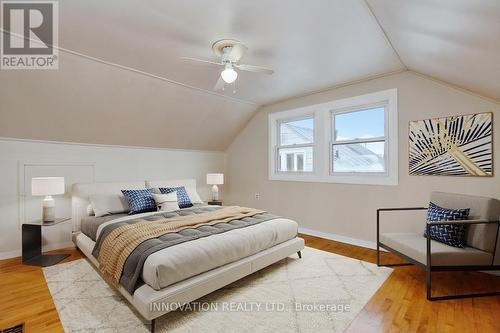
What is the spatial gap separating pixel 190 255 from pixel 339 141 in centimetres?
319

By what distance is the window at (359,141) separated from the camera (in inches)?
149

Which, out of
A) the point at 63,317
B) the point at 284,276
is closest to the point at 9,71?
the point at 63,317

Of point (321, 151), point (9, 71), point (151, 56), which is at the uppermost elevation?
point (151, 56)

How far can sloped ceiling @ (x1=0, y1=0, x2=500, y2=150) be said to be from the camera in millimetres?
2006

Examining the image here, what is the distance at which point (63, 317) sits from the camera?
78.8 inches

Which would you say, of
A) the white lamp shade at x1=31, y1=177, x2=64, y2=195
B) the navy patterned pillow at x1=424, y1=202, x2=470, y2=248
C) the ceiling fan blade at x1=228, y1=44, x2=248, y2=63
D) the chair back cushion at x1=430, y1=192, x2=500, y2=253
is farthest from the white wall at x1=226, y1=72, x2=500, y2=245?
the white lamp shade at x1=31, y1=177, x2=64, y2=195

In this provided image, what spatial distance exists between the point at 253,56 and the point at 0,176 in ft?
12.0

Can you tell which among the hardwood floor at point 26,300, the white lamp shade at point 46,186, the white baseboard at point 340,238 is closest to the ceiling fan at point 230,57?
the white lamp shade at point 46,186

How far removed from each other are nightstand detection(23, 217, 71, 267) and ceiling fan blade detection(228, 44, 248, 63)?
313 cm

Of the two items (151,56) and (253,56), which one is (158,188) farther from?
(253,56)

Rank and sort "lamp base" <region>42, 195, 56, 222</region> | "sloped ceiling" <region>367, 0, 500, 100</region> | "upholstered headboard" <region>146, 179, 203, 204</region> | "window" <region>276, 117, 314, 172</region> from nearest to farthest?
"sloped ceiling" <region>367, 0, 500, 100</region>
"lamp base" <region>42, 195, 56, 222</region>
"upholstered headboard" <region>146, 179, 203, 204</region>
"window" <region>276, 117, 314, 172</region>

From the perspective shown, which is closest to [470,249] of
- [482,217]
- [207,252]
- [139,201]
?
[482,217]

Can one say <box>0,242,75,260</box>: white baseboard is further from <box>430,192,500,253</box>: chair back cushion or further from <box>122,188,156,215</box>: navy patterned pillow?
<box>430,192,500,253</box>: chair back cushion

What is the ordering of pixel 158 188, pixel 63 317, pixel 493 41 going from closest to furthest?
pixel 493 41, pixel 63 317, pixel 158 188
